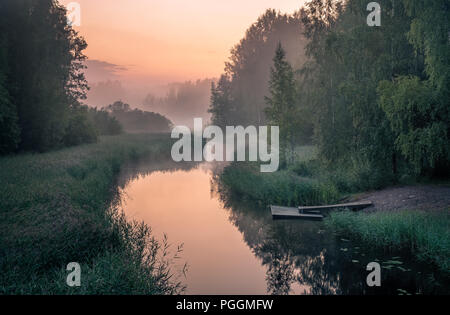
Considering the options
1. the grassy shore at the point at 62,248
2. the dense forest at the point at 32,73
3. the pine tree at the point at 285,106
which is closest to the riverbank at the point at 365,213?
the pine tree at the point at 285,106

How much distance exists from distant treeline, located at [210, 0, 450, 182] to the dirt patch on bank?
3.00 feet

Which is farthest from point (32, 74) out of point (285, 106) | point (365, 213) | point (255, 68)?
point (255, 68)

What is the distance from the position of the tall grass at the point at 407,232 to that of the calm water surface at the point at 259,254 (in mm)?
538

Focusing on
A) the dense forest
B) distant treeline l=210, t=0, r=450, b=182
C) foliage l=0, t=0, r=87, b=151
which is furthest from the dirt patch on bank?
foliage l=0, t=0, r=87, b=151

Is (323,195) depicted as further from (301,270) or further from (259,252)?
(301,270)

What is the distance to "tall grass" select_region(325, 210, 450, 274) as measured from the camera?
28.2 ft

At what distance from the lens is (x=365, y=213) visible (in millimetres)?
12195

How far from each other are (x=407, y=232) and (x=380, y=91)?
21.1 ft

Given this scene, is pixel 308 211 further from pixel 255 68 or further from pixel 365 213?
pixel 255 68

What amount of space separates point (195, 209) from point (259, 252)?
6504 mm

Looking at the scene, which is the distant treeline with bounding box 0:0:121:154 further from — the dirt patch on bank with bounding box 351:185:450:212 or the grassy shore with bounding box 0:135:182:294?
the dirt patch on bank with bounding box 351:185:450:212
